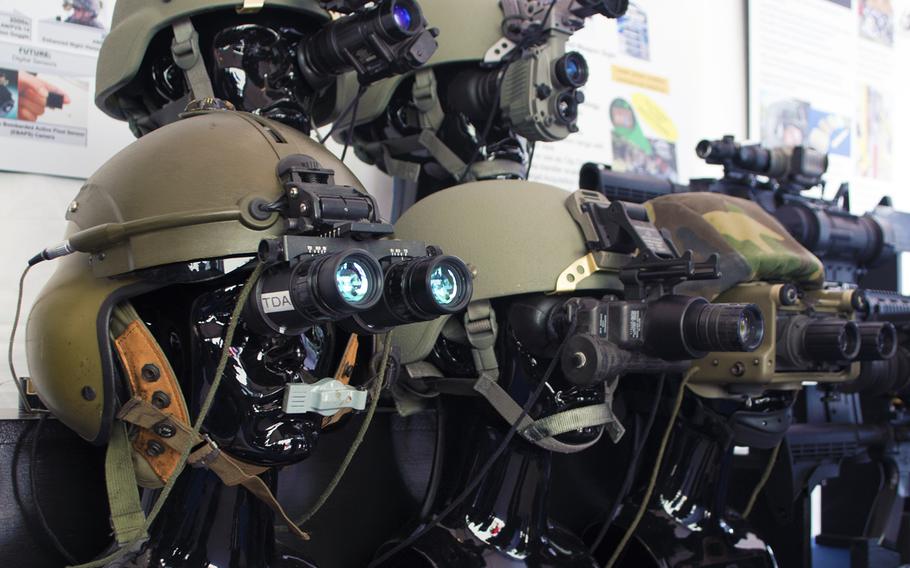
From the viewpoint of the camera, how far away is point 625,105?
9.76ft

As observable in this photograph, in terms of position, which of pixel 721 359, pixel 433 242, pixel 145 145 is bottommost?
pixel 721 359

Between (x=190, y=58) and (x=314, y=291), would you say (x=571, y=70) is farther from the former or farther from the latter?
(x=314, y=291)

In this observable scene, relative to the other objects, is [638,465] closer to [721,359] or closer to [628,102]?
[721,359]

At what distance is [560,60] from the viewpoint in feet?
5.65

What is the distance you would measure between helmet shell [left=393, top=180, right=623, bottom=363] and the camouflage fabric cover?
356mm

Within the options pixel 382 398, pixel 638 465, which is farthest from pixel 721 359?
pixel 382 398

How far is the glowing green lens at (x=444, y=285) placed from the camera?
1.09 metres

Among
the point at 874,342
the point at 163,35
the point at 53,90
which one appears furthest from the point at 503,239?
the point at 53,90

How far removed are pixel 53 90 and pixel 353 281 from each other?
1204mm

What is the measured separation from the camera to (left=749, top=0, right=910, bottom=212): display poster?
136 inches

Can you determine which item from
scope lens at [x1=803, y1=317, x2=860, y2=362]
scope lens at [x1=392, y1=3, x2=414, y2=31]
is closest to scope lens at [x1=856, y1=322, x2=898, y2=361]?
scope lens at [x1=803, y1=317, x2=860, y2=362]

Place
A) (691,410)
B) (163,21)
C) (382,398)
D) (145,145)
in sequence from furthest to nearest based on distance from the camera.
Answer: (691,410)
(382,398)
(163,21)
(145,145)

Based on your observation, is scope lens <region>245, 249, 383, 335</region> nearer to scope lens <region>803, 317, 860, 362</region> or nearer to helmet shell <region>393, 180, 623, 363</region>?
helmet shell <region>393, 180, 623, 363</region>

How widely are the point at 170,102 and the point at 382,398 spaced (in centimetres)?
60
